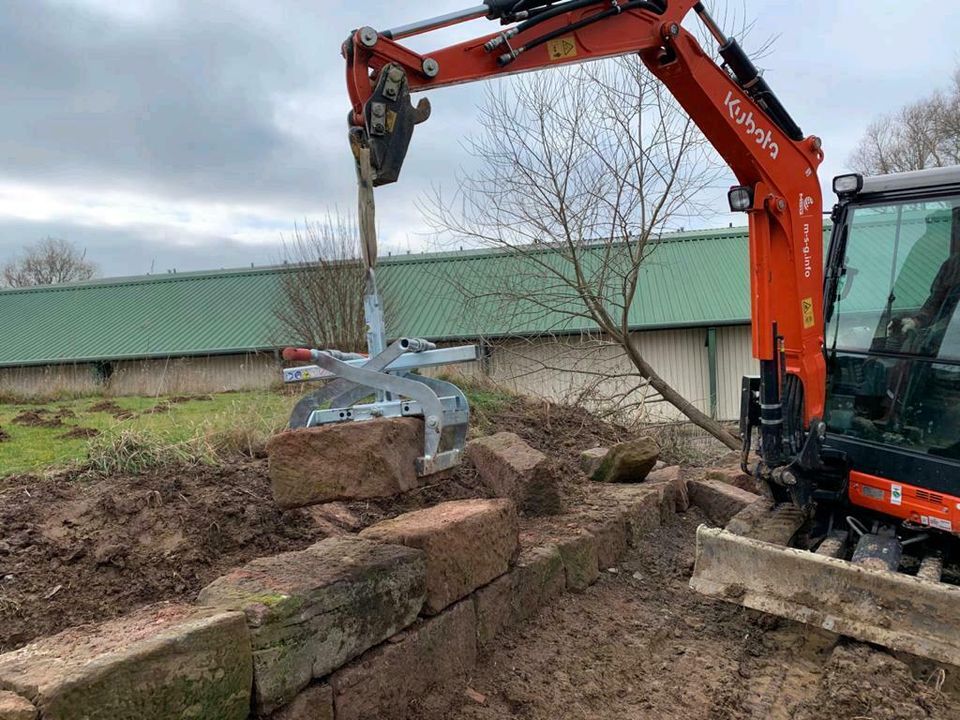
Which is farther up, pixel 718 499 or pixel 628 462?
pixel 628 462

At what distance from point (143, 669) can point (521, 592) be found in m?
2.37

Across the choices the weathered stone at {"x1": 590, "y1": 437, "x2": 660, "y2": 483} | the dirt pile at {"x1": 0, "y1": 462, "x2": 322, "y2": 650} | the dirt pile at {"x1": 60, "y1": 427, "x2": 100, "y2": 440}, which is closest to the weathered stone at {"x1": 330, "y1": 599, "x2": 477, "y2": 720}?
the dirt pile at {"x1": 0, "y1": 462, "x2": 322, "y2": 650}

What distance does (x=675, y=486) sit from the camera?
656 cm

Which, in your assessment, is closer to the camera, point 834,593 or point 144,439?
point 834,593

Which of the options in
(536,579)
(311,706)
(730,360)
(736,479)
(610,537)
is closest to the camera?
(311,706)

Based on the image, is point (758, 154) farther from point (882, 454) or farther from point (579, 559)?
point (579, 559)

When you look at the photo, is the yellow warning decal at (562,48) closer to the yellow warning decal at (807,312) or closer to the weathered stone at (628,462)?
the yellow warning decal at (807,312)

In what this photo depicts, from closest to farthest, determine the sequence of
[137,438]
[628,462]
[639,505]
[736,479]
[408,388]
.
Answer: [408,388], [137,438], [639,505], [628,462], [736,479]

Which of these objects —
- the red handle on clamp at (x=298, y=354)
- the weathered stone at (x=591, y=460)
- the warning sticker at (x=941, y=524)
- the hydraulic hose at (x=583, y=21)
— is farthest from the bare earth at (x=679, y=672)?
the hydraulic hose at (x=583, y=21)

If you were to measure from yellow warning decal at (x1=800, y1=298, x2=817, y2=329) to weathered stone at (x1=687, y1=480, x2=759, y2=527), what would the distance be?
2.29 metres

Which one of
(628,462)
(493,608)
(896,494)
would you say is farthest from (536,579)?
(628,462)

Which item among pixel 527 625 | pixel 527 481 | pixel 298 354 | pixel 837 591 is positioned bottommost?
pixel 527 625

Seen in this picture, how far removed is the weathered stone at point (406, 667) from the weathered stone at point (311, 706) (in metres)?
0.04

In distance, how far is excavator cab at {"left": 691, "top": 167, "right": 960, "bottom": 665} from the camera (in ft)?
12.0
